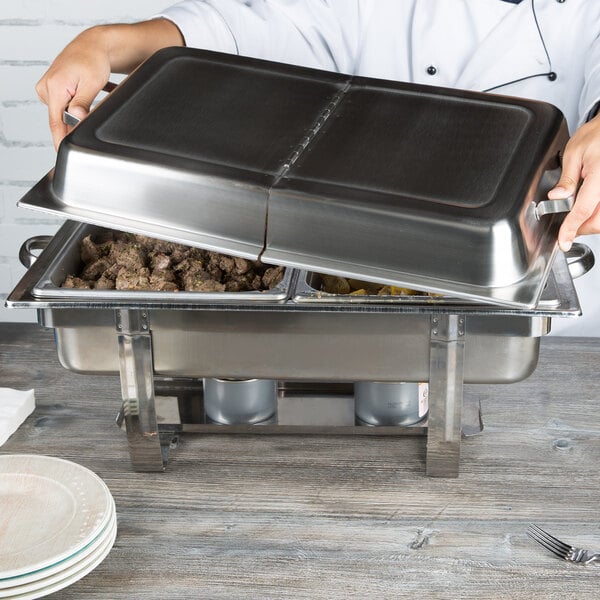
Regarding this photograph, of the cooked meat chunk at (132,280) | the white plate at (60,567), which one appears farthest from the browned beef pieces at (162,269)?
the white plate at (60,567)

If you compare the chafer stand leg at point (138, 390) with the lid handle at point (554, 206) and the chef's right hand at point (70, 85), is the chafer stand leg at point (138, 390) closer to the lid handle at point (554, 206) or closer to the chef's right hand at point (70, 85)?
the chef's right hand at point (70, 85)

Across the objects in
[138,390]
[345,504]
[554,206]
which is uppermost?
[554,206]

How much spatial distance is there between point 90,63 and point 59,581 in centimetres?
92

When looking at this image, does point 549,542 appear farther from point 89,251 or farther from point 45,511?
point 89,251

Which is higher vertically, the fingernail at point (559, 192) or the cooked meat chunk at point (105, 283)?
the fingernail at point (559, 192)

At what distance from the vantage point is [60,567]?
1.14 meters

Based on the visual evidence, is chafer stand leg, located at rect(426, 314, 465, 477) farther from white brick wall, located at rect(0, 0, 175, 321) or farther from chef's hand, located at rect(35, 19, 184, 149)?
white brick wall, located at rect(0, 0, 175, 321)

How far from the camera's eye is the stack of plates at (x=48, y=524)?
Answer: 1.13 m

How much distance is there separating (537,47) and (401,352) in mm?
993

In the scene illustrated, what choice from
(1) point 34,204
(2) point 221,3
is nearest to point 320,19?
(2) point 221,3

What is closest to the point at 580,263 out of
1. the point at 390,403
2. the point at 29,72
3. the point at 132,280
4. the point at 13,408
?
the point at 390,403

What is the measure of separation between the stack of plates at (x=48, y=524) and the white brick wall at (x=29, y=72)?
1816 mm

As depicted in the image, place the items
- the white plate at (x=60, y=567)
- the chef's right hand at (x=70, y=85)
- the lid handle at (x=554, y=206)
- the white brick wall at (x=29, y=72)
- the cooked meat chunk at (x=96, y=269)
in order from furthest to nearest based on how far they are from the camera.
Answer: the white brick wall at (x=29, y=72) < the chef's right hand at (x=70, y=85) < the cooked meat chunk at (x=96, y=269) < the lid handle at (x=554, y=206) < the white plate at (x=60, y=567)

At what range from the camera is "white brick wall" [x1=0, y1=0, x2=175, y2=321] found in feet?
9.17
